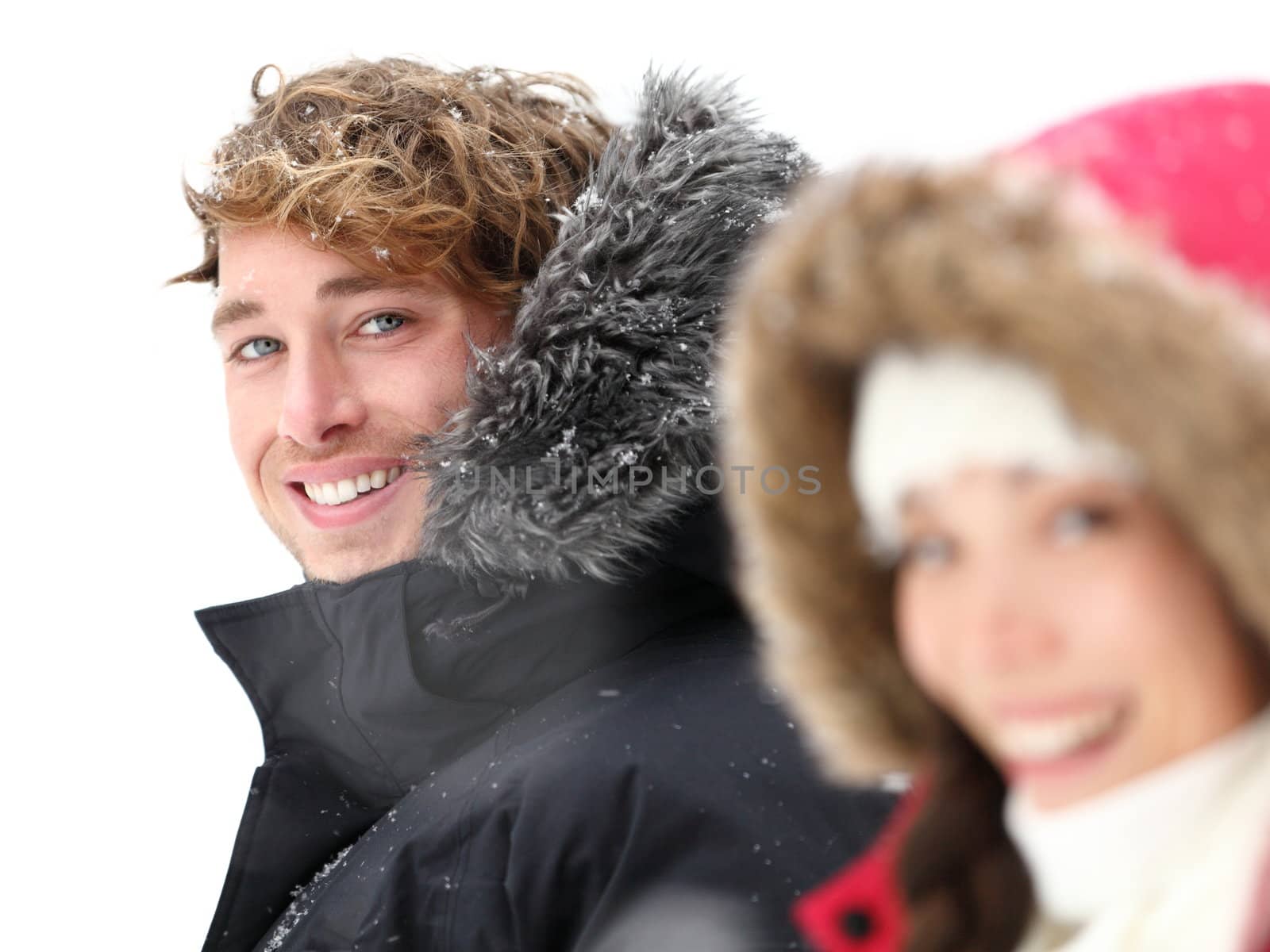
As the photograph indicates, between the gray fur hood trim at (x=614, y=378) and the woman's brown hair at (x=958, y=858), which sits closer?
the woman's brown hair at (x=958, y=858)

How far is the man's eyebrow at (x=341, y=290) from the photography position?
146 cm

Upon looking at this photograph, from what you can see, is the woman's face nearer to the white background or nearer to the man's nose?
the man's nose

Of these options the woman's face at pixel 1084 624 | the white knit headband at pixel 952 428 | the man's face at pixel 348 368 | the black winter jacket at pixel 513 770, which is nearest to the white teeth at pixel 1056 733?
the woman's face at pixel 1084 624

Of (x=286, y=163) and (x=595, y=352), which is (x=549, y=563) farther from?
(x=286, y=163)

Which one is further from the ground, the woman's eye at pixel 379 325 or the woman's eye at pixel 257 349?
the woman's eye at pixel 257 349

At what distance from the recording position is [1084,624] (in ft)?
1.70

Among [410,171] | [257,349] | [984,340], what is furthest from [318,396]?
[984,340]

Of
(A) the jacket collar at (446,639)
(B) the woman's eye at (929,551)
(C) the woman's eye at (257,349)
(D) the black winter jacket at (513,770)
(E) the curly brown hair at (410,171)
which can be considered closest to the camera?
(B) the woman's eye at (929,551)

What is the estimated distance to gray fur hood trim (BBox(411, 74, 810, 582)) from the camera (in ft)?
3.79

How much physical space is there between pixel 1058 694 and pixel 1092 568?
0.06 m

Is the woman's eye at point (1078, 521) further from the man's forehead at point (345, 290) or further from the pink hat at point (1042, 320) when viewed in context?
the man's forehead at point (345, 290)

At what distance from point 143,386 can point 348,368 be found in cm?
172

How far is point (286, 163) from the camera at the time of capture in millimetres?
1497

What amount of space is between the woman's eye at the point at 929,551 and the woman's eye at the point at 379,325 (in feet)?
3.39
